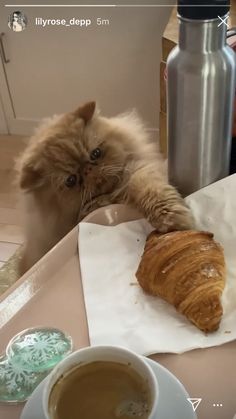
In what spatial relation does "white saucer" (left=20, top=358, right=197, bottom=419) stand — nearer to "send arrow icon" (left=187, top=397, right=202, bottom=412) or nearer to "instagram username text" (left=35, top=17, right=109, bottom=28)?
"send arrow icon" (left=187, top=397, right=202, bottom=412)

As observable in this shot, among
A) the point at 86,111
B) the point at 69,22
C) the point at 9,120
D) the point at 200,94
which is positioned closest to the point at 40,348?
the point at 200,94

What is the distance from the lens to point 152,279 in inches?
26.7

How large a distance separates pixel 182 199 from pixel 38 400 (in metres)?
0.40

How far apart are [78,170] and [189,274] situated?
40 cm

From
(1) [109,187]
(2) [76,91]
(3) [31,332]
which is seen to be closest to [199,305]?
(3) [31,332]

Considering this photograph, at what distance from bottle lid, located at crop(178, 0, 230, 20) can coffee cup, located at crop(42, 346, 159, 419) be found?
1.33ft

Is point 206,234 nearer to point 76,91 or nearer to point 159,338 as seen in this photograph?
point 159,338

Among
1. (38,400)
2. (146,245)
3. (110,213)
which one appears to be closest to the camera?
(38,400)

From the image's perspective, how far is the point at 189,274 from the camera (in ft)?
2.16

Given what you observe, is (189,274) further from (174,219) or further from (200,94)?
(200,94)

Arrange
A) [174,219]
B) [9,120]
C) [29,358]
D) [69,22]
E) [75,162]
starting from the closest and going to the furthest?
[29,358], [174,219], [75,162], [69,22], [9,120]

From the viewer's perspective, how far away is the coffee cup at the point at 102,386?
472mm

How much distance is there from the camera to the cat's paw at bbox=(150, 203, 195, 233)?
769 millimetres

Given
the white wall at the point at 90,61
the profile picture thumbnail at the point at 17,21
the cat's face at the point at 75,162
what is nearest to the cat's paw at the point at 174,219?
the cat's face at the point at 75,162
